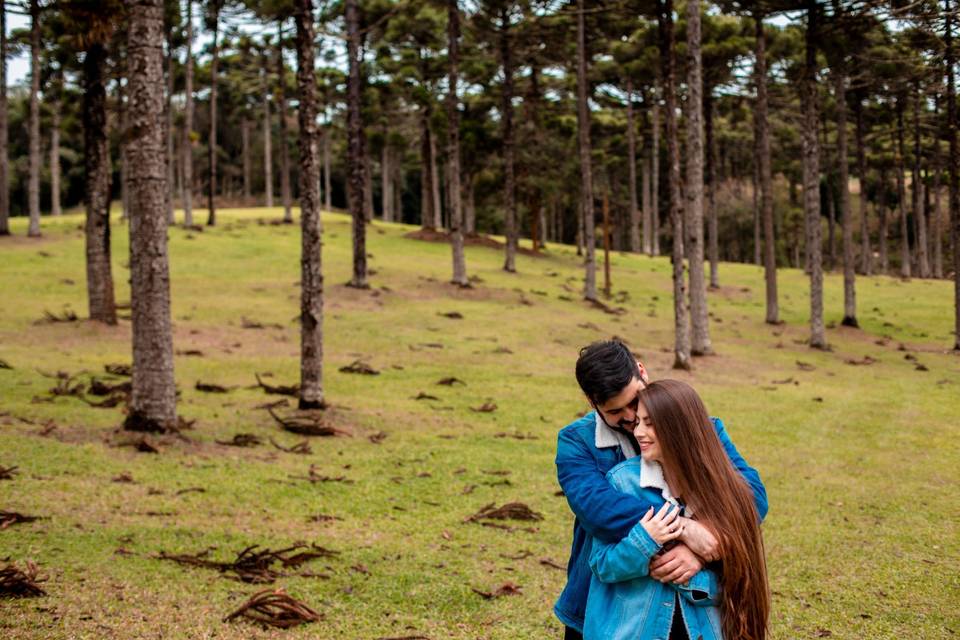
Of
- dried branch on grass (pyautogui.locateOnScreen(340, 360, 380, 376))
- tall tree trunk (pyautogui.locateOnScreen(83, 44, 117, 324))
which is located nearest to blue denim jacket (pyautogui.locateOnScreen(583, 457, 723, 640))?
dried branch on grass (pyautogui.locateOnScreen(340, 360, 380, 376))

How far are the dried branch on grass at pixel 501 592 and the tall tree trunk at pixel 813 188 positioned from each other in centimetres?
1899

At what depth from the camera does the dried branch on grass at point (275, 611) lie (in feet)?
17.9

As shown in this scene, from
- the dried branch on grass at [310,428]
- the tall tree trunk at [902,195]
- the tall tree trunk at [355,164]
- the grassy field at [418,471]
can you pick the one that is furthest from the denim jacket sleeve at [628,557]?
the tall tree trunk at [902,195]

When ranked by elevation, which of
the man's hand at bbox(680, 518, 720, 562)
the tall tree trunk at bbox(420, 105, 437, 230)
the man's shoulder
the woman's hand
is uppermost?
the tall tree trunk at bbox(420, 105, 437, 230)

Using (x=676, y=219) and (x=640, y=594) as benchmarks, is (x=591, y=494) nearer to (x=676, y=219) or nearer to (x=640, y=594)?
(x=640, y=594)

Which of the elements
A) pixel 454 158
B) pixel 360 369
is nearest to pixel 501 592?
pixel 360 369

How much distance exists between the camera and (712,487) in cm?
288

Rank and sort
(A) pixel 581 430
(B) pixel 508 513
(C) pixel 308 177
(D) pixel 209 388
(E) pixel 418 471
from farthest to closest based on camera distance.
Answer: (D) pixel 209 388 < (C) pixel 308 177 < (E) pixel 418 471 < (B) pixel 508 513 < (A) pixel 581 430

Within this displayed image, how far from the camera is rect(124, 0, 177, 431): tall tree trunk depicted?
1035 centimetres

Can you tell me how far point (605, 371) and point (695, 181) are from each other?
17.7 meters

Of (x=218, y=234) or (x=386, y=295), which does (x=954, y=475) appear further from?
(x=218, y=234)

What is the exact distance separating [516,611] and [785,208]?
209 feet

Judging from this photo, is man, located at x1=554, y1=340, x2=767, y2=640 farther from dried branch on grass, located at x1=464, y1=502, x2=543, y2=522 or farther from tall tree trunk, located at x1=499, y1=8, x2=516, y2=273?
tall tree trunk, located at x1=499, y1=8, x2=516, y2=273

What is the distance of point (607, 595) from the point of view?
3.02 meters
